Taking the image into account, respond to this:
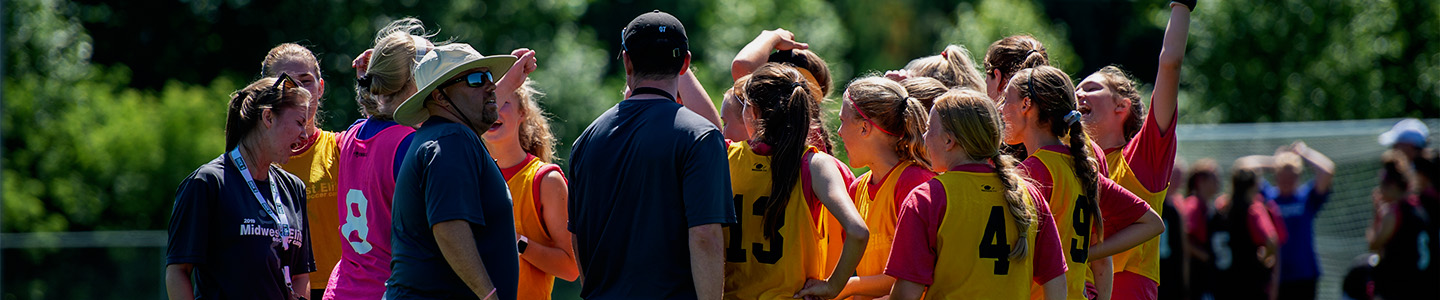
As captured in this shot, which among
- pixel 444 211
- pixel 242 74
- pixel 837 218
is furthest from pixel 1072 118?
pixel 242 74

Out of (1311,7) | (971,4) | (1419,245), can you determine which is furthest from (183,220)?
(971,4)

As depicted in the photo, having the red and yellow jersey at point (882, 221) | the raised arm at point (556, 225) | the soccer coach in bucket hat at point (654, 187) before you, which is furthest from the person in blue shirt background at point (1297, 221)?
the soccer coach in bucket hat at point (654, 187)

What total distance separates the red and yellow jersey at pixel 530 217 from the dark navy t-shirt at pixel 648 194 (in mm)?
882

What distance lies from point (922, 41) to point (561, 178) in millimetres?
32498

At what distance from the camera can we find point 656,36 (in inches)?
135

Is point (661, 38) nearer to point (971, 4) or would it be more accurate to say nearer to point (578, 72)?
point (578, 72)

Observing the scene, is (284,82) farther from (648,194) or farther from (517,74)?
(648,194)

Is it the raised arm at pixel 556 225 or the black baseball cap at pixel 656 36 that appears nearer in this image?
the black baseball cap at pixel 656 36

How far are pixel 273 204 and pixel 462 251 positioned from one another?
45.4 inches

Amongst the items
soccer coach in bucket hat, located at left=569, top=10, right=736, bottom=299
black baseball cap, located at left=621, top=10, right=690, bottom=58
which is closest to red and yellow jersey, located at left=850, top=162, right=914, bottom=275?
soccer coach in bucket hat, located at left=569, top=10, right=736, bottom=299

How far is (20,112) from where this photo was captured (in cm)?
1827

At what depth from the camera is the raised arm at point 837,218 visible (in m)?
3.56

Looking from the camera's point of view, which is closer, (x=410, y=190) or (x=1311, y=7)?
(x=410, y=190)

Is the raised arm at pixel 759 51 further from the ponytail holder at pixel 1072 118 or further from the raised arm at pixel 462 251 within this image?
the raised arm at pixel 462 251
